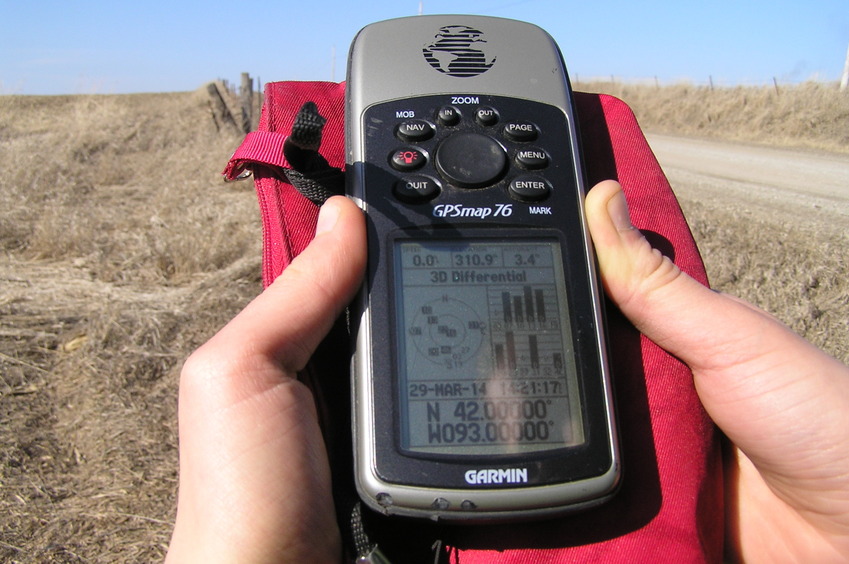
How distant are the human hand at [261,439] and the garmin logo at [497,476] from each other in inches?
9.0

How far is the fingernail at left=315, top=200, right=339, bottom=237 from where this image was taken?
1.15 meters

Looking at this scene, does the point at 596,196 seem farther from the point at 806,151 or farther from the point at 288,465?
the point at 806,151

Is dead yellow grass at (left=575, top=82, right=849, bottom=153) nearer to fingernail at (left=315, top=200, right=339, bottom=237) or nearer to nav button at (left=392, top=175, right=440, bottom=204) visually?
nav button at (left=392, top=175, right=440, bottom=204)

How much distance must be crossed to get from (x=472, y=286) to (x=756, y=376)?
1.70ft

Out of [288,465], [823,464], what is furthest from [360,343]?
[823,464]

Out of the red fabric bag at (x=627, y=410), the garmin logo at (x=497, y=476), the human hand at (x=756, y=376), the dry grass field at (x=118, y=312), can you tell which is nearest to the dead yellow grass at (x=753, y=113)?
the dry grass field at (x=118, y=312)

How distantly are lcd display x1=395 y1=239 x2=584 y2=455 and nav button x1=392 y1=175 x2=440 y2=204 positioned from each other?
0.27 feet

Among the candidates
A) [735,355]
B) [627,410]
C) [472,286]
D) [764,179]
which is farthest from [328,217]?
[764,179]

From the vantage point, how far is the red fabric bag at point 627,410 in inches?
42.8

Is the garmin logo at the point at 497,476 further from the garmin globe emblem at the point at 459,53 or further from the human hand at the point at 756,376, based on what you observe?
the garmin globe emblem at the point at 459,53

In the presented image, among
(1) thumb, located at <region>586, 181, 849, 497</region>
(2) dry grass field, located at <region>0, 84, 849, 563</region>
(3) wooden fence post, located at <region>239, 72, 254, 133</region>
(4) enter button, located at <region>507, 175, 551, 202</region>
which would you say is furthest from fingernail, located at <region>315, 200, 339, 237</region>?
(3) wooden fence post, located at <region>239, 72, 254, 133</region>

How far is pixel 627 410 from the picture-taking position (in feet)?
3.89

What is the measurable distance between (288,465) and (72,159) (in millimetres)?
6669

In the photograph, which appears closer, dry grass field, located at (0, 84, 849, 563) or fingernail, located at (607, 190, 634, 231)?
fingernail, located at (607, 190, 634, 231)
